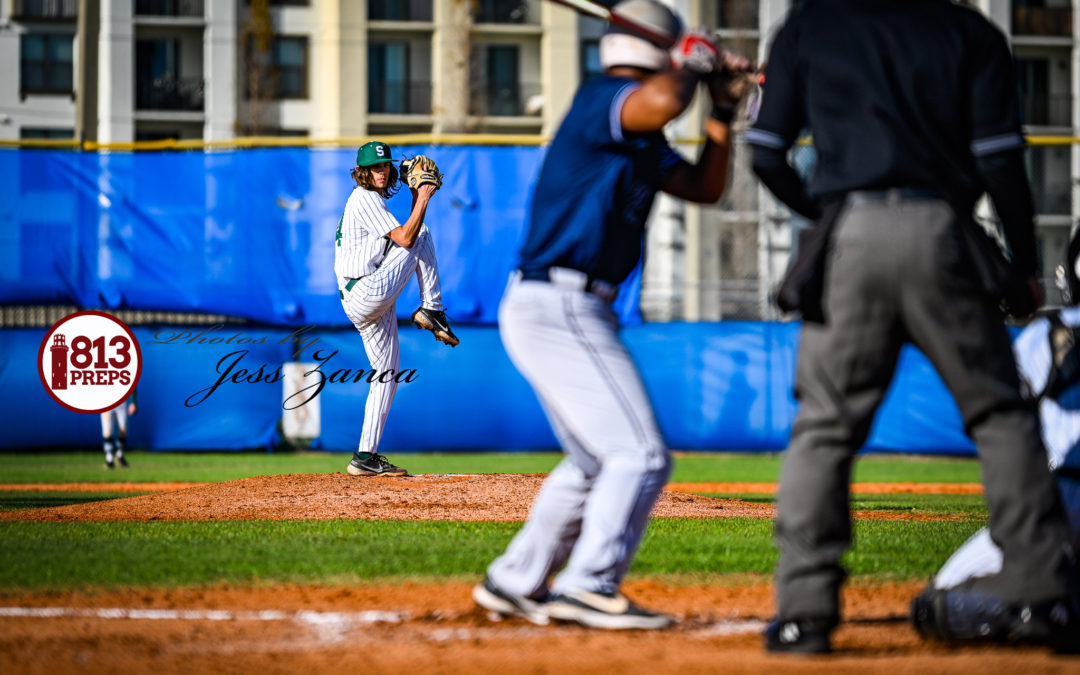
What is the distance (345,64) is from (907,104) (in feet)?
117

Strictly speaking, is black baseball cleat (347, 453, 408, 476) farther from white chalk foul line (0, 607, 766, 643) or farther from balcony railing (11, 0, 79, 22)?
balcony railing (11, 0, 79, 22)

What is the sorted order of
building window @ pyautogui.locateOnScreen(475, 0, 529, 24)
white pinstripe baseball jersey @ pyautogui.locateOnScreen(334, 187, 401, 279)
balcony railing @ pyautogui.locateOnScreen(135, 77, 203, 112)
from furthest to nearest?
balcony railing @ pyautogui.locateOnScreen(135, 77, 203, 112) < building window @ pyautogui.locateOnScreen(475, 0, 529, 24) < white pinstripe baseball jersey @ pyautogui.locateOnScreen(334, 187, 401, 279)

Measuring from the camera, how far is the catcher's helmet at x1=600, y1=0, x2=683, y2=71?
4.52 metres

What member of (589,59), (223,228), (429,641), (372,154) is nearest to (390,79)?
(589,59)

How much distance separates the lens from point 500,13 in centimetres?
4081

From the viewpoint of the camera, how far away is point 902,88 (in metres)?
3.97

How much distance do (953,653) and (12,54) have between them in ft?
143

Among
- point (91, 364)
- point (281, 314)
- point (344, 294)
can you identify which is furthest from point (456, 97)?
point (344, 294)

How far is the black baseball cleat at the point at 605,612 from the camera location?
433 centimetres

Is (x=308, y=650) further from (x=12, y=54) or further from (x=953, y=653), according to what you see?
(x=12, y=54)

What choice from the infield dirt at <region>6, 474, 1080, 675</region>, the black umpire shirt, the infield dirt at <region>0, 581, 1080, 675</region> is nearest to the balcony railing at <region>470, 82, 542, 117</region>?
→ the infield dirt at <region>6, 474, 1080, 675</region>

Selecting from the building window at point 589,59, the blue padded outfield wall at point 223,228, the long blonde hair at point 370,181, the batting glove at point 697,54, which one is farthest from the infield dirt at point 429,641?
the building window at point 589,59

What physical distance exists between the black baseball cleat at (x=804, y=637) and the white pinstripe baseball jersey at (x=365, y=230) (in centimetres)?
617

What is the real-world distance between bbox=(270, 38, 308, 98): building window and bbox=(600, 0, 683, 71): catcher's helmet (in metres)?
35.8
